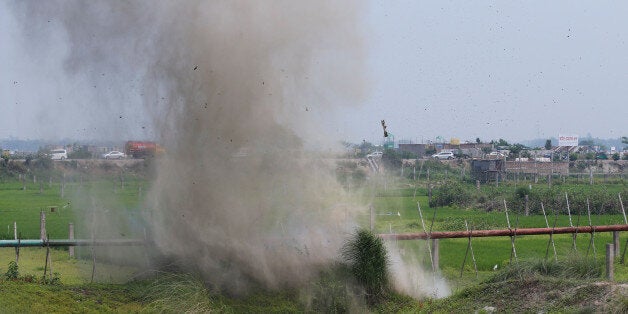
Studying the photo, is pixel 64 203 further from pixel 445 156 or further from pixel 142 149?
pixel 445 156

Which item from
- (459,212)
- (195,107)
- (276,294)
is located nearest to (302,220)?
(276,294)

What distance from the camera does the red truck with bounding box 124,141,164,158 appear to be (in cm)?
1458

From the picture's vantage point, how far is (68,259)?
2078cm

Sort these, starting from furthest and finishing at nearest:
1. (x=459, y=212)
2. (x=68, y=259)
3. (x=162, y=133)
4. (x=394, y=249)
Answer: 1. (x=459, y=212)
2. (x=68, y=259)
3. (x=394, y=249)
4. (x=162, y=133)

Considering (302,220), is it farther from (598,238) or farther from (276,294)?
(598,238)

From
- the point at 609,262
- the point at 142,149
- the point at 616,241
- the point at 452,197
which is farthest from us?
the point at 452,197

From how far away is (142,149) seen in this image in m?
15.2

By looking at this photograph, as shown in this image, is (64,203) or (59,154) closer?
(59,154)

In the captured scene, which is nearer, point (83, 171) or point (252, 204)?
point (252, 204)

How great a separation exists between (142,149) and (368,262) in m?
5.57

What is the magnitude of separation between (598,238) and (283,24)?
18.5 m

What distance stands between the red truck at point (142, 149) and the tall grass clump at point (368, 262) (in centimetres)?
447

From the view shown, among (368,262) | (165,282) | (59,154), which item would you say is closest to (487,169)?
(59,154)

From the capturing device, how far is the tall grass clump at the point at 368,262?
13.9 meters
